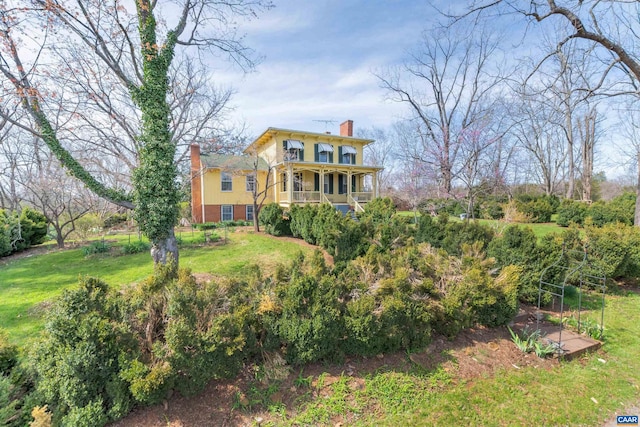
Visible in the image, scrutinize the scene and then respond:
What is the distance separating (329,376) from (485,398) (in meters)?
1.78

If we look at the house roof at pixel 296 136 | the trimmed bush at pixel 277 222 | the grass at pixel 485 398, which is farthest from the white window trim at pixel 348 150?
the grass at pixel 485 398

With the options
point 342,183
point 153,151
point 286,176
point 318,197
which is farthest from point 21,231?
point 342,183

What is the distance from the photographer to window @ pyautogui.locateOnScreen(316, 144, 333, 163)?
20.8 m

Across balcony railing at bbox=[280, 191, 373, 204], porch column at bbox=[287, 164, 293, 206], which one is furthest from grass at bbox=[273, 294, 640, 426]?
balcony railing at bbox=[280, 191, 373, 204]

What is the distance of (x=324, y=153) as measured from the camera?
21.2m

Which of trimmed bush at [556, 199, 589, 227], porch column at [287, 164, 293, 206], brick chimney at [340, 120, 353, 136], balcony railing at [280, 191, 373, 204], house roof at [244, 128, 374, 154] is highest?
brick chimney at [340, 120, 353, 136]

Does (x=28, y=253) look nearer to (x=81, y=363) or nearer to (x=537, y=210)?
(x=81, y=363)

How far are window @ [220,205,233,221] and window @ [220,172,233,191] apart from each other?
1349 millimetres

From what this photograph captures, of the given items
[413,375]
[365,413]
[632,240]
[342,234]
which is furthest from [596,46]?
[365,413]

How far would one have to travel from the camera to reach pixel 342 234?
7.14 meters

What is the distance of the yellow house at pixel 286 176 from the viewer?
62.1ft

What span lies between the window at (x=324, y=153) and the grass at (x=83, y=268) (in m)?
10.9

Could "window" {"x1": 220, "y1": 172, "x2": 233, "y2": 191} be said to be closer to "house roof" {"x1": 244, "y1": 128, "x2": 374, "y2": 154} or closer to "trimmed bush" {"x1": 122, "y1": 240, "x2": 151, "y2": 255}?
"house roof" {"x1": 244, "y1": 128, "x2": 374, "y2": 154}

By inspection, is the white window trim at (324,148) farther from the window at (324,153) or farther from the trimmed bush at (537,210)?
the trimmed bush at (537,210)
